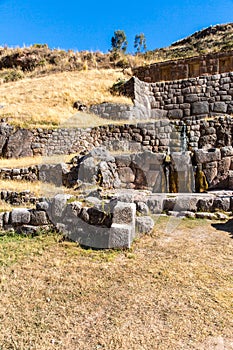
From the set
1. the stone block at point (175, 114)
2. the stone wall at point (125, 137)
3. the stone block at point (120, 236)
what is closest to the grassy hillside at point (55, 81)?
the stone wall at point (125, 137)

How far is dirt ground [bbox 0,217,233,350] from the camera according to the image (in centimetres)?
277

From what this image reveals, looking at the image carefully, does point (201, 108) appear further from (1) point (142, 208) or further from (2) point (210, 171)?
(1) point (142, 208)

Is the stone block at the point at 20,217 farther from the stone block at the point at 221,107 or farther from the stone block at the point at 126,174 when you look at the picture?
the stone block at the point at 221,107

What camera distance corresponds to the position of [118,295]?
3.49 m

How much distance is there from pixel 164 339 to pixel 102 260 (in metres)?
1.86

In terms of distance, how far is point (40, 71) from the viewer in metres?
27.5

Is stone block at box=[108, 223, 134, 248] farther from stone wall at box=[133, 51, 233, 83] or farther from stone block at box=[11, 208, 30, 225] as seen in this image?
stone wall at box=[133, 51, 233, 83]

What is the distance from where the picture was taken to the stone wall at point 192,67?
15.9m

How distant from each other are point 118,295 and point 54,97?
1646 centimetres

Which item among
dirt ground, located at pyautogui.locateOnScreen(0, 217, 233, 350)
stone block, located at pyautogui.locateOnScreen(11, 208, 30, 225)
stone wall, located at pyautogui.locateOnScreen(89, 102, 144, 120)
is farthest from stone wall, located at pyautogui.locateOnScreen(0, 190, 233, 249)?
stone wall, located at pyautogui.locateOnScreen(89, 102, 144, 120)

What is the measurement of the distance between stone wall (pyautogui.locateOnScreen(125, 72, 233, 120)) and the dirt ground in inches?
419

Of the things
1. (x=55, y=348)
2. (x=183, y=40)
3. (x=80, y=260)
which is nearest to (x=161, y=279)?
(x=80, y=260)

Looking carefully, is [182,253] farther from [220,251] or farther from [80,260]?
[80,260]

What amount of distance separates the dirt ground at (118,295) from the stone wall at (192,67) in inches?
527
